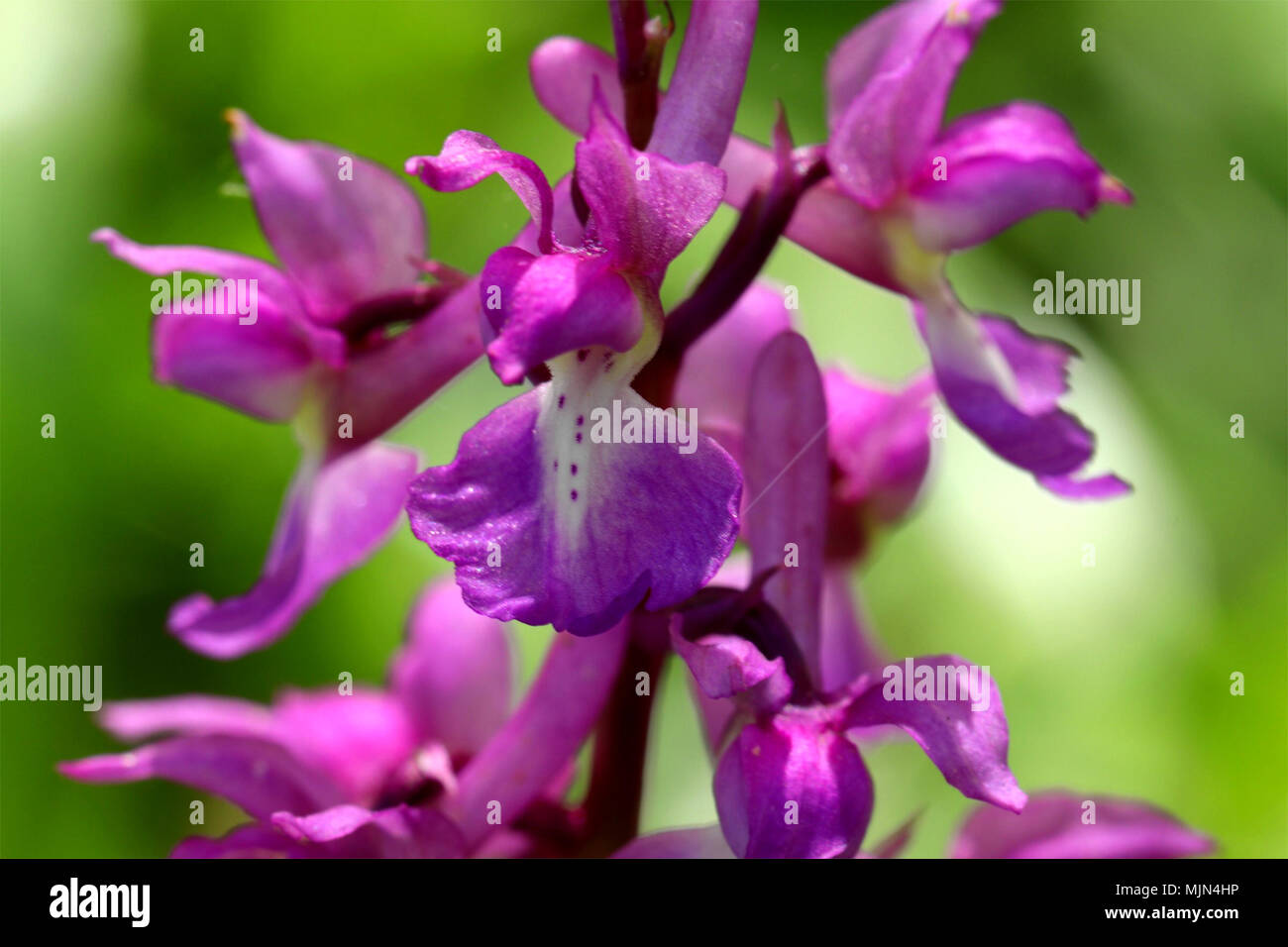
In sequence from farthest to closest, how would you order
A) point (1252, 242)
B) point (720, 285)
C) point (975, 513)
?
point (1252, 242), point (975, 513), point (720, 285)

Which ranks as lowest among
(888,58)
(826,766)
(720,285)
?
(826,766)

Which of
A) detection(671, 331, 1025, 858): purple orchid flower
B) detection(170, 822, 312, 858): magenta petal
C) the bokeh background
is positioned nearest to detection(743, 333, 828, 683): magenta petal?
detection(671, 331, 1025, 858): purple orchid flower

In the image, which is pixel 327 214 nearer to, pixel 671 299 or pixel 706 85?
pixel 706 85

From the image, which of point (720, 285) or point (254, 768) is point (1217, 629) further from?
point (254, 768)

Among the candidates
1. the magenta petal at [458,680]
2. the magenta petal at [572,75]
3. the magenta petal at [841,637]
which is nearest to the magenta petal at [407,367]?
the magenta petal at [572,75]

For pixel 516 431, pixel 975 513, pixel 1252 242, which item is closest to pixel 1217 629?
pixel 975 513
